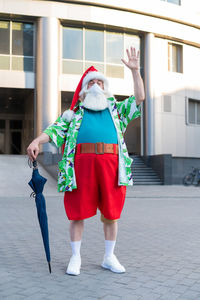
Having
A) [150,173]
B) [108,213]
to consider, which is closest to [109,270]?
[108,213]

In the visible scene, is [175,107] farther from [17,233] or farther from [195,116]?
[17,233]

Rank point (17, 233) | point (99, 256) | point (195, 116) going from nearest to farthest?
1. point (99, 256)
2. point (17, 233)
3. point (195, 116)

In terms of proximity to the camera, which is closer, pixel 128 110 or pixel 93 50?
pixel 128 110

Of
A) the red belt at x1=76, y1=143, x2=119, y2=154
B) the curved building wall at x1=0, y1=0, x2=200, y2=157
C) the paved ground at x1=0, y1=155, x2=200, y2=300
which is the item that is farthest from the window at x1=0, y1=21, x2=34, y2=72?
the red belt at x1=76, y1=143, x2=119, y2=154

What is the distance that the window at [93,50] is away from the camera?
2180 centimetres

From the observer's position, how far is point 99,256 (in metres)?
4.19

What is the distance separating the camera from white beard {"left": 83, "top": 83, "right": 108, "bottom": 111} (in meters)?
3.68

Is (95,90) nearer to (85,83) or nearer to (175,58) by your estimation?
(85,83)

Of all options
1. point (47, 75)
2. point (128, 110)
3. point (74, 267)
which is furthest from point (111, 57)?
point (74, 267)

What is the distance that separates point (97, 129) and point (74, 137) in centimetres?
22

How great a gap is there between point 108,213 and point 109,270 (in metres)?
0.55

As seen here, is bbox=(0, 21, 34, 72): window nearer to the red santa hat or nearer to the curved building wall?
→ the curved building wall

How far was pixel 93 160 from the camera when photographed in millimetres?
3508

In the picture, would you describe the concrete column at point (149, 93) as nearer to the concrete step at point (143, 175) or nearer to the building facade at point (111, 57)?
the building facade at point (111, 57)
